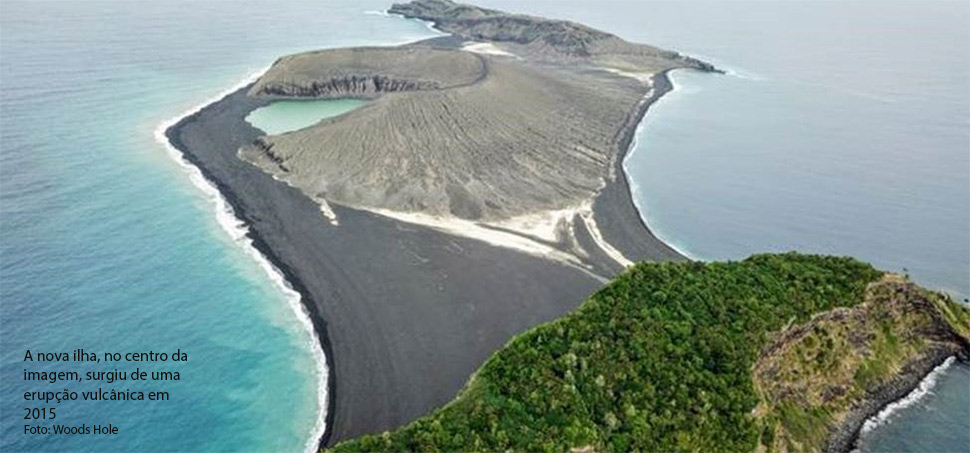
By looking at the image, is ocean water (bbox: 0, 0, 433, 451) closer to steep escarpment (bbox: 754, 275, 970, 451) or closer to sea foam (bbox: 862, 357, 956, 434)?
steep escarpment (bbox: 754, 275, 970, 451)

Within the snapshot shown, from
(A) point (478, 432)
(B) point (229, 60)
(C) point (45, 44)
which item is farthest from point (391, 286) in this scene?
(C) point (45, 44)

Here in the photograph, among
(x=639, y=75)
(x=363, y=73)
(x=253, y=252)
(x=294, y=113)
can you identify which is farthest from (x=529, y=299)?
(x=639, y=75)

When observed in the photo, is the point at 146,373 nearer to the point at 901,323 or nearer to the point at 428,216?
the point at 428,216

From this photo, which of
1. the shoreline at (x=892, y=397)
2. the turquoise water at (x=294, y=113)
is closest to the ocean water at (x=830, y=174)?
the shoreline at (x=892, y=397)

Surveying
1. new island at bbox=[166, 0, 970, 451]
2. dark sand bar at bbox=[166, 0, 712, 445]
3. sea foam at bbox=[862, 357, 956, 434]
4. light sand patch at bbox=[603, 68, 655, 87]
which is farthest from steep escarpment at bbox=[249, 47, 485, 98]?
sea foam at bbox=[862, 357, 956, 434]

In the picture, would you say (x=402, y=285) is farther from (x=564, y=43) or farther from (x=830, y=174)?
(x=564, y=43)

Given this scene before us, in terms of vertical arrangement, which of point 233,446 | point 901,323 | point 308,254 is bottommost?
point 233,446

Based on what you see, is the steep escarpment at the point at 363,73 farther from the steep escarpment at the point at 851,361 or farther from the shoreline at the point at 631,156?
the steep escarpment at the point at 851,361
